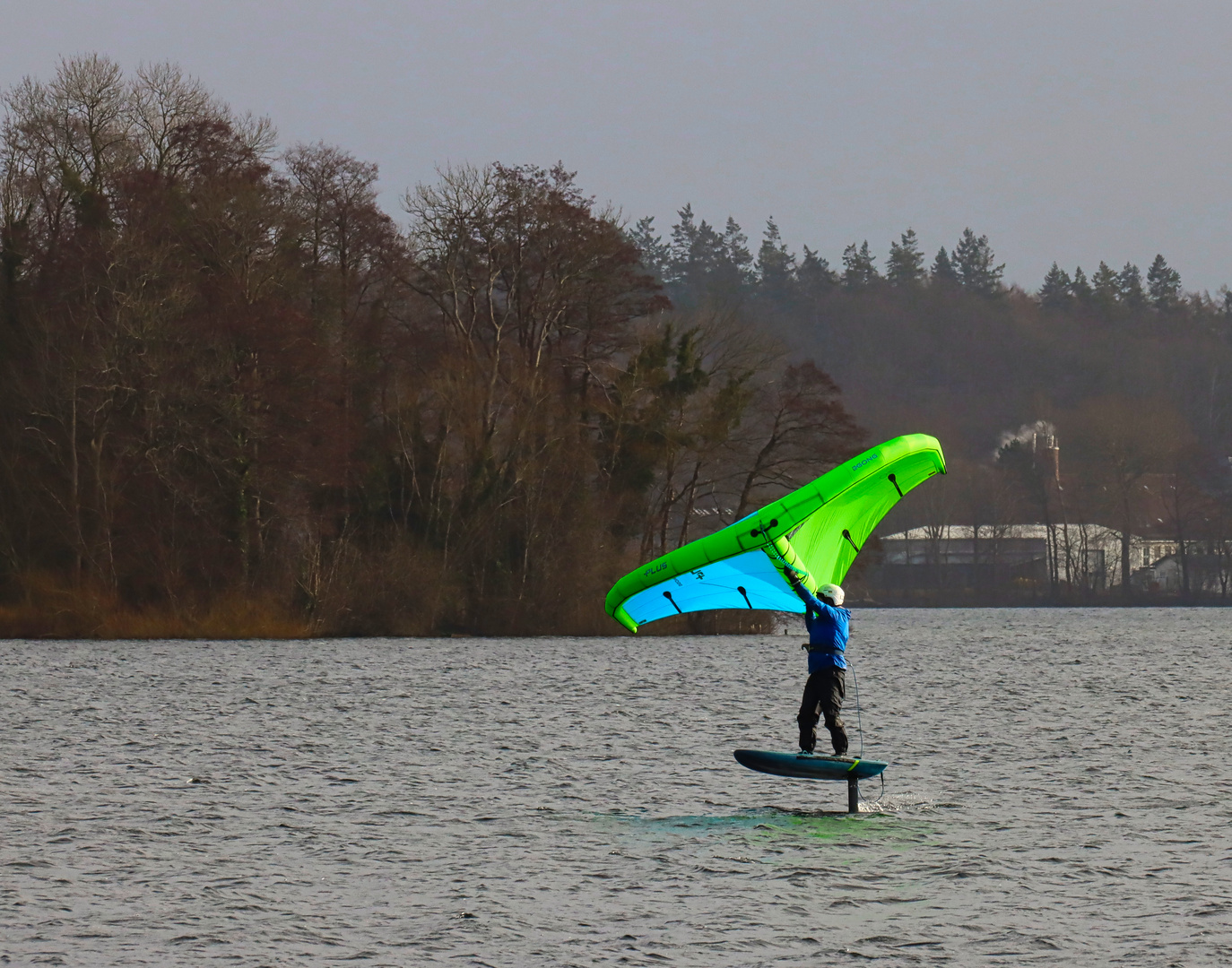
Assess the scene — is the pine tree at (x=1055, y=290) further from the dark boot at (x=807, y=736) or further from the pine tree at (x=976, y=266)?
the dark boot at (x=807, y=736)

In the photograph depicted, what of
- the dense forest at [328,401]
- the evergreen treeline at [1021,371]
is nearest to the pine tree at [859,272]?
the evergreen treeline at [1021,371]

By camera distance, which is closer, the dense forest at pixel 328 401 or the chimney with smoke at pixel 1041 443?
the dense forest at pixel 328 401

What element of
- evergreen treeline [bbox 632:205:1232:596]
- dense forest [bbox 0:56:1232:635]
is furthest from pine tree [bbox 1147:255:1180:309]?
dense forest [bbox 0:56:1232:635]

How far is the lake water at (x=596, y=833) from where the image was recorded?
11.8 metres

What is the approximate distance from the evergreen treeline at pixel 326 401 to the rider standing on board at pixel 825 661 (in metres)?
41.0

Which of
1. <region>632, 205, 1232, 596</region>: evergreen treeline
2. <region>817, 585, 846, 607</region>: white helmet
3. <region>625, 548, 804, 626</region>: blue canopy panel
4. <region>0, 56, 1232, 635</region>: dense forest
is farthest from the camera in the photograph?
<region>632, 205, 1232, 596</region>: evergreen treeline

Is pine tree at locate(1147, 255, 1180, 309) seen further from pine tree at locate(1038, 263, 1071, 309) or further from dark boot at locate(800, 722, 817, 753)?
dark boot at locate(800, 722, 817, 753)

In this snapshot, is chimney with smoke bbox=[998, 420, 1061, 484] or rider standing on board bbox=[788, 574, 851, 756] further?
chimney with smoke bbox=[998, 420, 1061, 484]

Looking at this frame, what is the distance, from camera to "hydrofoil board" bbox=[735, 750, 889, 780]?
15.8 meters

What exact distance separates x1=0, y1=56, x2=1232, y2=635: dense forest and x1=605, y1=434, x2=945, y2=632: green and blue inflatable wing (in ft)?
131

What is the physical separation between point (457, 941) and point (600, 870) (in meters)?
2.78

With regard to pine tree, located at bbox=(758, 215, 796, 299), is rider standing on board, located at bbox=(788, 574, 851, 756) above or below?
below

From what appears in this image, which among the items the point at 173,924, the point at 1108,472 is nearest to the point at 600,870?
the point at 173,924

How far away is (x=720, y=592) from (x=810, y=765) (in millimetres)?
1927
